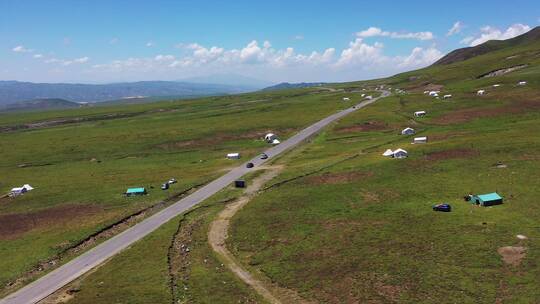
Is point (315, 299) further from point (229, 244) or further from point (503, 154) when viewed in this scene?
point (503, 154)

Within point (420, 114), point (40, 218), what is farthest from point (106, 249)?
point (420, 114)

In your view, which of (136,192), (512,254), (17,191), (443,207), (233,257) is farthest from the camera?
(17,191)

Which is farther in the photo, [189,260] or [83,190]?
[83,190]

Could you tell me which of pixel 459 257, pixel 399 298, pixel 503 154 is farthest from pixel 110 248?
pixel 503 154

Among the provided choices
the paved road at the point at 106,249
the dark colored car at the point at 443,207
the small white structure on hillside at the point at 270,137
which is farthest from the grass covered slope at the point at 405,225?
the small white structure on hillside at the point at 270,137

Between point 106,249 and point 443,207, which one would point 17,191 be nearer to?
point 106,249

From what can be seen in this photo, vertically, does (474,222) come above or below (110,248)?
above
